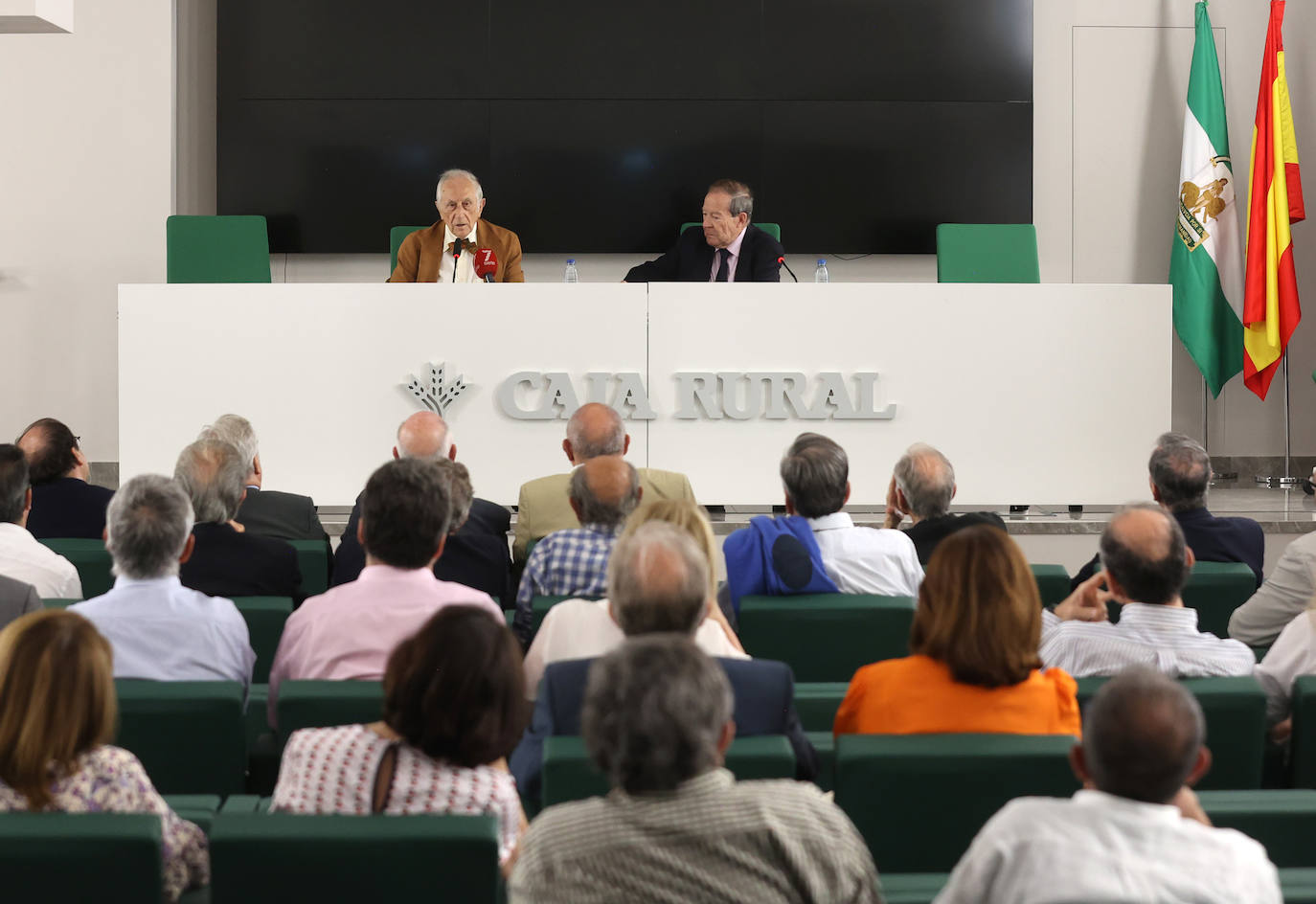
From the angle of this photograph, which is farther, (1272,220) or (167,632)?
(1272,220)

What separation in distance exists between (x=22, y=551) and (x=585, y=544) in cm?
132

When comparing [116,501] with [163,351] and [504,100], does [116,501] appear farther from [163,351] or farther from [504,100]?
[504,100]

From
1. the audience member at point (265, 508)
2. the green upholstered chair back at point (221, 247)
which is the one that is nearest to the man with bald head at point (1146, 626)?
the audience member at point (265, 508)

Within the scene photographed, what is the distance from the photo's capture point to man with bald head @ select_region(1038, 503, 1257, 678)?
249 cm

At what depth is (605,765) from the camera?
150 cm

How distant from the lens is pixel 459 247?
6.35 m

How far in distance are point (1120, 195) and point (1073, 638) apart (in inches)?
241

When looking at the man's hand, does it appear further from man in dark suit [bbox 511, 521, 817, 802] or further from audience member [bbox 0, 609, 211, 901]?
audience member [bbox 0, 609, 211, 901]

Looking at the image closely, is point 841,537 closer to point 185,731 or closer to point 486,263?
point 185,731

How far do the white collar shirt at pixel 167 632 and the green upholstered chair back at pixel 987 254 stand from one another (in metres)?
A: 4.55

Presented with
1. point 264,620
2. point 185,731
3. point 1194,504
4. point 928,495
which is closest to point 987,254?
point 1194,504

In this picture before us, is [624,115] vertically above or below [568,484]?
above

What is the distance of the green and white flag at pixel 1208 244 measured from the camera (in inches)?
302

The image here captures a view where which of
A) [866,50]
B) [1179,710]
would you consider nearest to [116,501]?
[1179,710]
